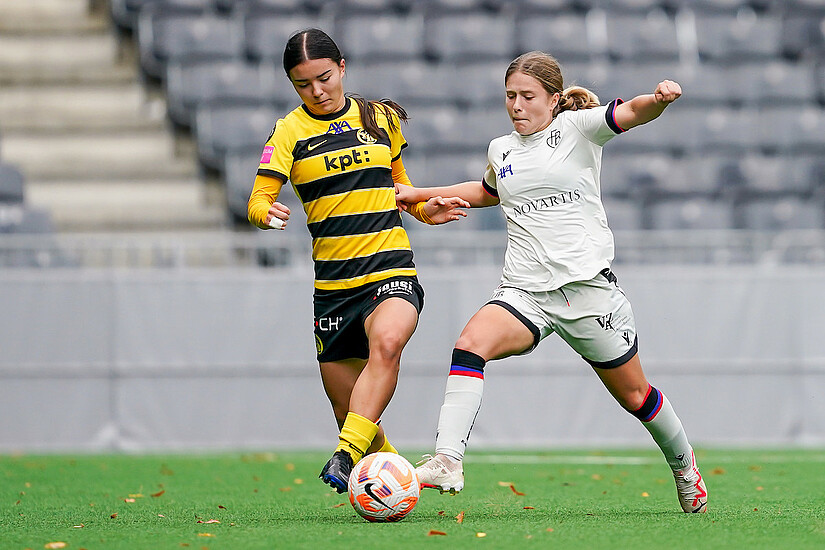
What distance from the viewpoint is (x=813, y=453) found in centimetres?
888

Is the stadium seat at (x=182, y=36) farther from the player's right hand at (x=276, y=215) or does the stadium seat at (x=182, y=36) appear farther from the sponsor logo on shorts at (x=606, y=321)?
the sponsor logo on shorts at (x=606, y=321)

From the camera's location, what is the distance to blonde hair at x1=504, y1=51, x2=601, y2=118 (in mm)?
4833

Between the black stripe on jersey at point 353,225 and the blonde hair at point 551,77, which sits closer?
the blonde hair at point 551,77

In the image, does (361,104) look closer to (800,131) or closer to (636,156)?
(636,156)

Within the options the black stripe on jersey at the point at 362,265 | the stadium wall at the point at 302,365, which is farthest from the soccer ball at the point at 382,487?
the stadium wall at the point at 302,365

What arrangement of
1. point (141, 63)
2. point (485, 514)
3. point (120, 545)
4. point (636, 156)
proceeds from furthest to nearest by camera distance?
point (141, 63)
point (636, 156)
point (485, 514)
point (120, 545)

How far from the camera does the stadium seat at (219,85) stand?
1301cm

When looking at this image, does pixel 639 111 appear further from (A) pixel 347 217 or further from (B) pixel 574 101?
(A) pixel 347 217

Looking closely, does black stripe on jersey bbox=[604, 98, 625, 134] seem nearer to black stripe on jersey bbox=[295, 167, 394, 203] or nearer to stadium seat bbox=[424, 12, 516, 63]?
black stripe on jersey bbox=[295, 167, 394, 203]

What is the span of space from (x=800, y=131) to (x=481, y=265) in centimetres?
492

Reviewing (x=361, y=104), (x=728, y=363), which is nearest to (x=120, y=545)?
(x=361, y=104)

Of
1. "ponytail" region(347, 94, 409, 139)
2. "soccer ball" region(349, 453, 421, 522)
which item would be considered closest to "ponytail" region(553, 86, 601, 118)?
"ponytail" region(347, 94, 409, 139)

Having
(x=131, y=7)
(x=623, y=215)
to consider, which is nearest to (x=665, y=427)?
(x=623, y=215)

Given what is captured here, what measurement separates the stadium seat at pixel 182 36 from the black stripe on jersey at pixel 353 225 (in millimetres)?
8789
